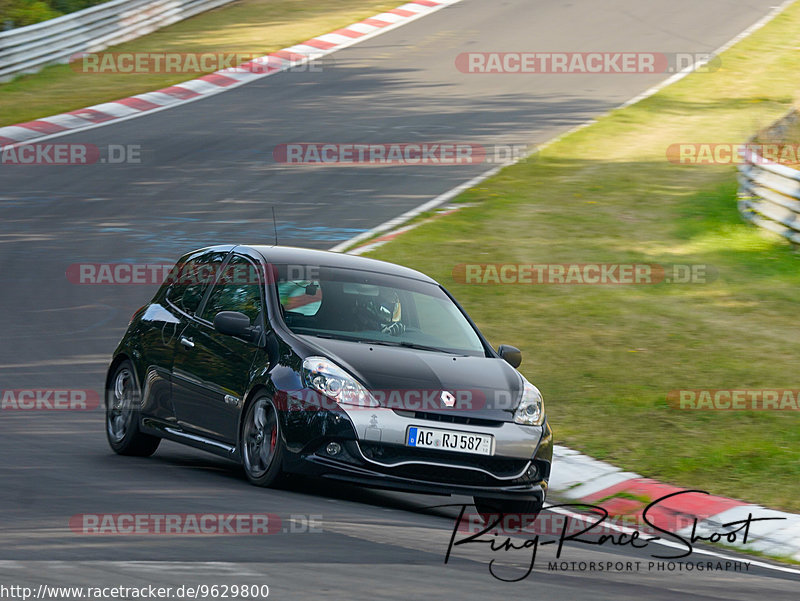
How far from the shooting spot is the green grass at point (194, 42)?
2619 centimetres

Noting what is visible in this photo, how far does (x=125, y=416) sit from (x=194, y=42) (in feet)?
74.3

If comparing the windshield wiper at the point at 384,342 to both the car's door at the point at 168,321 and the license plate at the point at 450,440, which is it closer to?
the license plate at the point at 450,440

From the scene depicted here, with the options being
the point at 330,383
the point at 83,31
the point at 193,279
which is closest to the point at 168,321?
the point at 193,279

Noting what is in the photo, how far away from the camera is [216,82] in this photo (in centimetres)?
2834

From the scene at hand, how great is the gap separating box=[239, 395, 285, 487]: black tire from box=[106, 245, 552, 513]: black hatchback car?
1 centimetres

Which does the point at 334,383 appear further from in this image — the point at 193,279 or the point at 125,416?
the point at 125,416

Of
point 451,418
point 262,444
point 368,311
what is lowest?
point 262,444

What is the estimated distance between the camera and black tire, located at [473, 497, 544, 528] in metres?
8.34

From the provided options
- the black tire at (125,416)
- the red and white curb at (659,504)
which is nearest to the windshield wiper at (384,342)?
the red and white curb at (659,504)

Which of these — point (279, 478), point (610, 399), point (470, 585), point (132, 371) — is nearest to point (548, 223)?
point (610, 399)

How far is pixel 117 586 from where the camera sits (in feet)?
18.5

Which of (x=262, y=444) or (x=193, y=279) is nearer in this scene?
(x=262, y=444)

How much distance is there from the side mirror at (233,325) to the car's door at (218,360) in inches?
2.6

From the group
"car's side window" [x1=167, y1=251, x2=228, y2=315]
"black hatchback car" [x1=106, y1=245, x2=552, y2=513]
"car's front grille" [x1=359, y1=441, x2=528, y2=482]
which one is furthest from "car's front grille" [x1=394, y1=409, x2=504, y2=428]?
"car's side window" [x1=167, y1=251, x2=228, y2=315]
